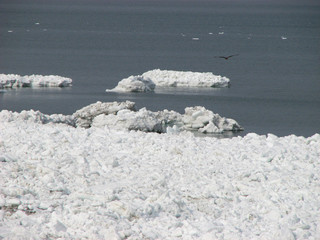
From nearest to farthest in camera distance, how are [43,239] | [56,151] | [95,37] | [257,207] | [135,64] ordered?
[43,239] < [257,207] < [56,151] < [135,64] < [95,37]

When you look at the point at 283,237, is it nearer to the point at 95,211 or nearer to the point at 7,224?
the point at 95,211

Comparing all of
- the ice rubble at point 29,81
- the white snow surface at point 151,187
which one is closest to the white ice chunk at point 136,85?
the ice rubble at point 29,81

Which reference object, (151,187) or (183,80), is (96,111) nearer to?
(151,187)

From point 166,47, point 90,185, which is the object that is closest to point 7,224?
point 90,185

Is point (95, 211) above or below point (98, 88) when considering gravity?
above

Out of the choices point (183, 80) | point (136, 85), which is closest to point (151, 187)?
point (136, 85)

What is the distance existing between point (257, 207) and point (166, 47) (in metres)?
99.0

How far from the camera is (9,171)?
39.5 feet

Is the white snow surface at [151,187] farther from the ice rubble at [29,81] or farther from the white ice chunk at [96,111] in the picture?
the ice rubble at [29,81]

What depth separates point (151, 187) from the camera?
11883 millimetres

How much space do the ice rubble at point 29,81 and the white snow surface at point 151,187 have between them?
3449 cm

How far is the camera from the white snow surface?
33.1 ft

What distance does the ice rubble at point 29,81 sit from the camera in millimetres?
49438

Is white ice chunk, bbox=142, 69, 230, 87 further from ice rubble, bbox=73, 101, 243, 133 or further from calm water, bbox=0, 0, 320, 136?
ice rubble, bbox=73, 101, 243, 133
